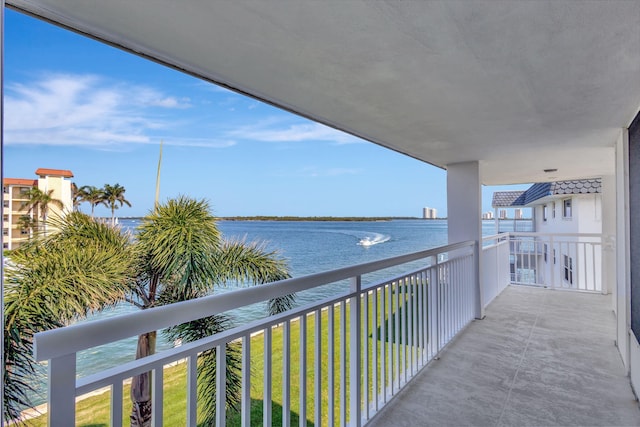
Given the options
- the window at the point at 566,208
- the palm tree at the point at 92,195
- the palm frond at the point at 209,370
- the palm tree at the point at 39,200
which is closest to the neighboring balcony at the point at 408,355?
the palm frond at the point at 209,370

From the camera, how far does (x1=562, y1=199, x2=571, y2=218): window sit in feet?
34.2

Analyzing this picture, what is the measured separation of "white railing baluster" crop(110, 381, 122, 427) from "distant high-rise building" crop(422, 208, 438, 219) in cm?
2288

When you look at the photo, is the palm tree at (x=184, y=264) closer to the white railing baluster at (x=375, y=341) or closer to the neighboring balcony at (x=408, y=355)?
the neighboring balcony at (x=408, y=355)

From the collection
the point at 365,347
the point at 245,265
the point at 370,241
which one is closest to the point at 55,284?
the point at 245,265

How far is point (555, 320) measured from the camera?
172 inches

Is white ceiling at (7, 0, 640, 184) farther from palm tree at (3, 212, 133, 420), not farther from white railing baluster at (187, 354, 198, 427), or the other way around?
palm tree at (3, 212, 133, 420)

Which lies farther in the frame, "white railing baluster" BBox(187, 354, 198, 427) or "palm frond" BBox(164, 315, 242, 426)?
"palm frond" BBox(164, 315, 242, 426)

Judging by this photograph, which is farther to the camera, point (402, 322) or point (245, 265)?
point (245, 265)

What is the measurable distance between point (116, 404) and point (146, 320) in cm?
23

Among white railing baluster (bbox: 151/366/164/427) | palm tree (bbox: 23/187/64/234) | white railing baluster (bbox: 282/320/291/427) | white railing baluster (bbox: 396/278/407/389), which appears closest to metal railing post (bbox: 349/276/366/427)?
white railing baluster (bbox: 282/320/291/427)

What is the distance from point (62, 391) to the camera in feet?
2.60

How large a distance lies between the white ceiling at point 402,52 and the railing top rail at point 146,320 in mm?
1121

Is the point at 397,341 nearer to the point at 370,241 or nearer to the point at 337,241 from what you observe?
the point at 337,241

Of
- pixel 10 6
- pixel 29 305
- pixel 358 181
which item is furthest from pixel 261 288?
pixel 358 181
